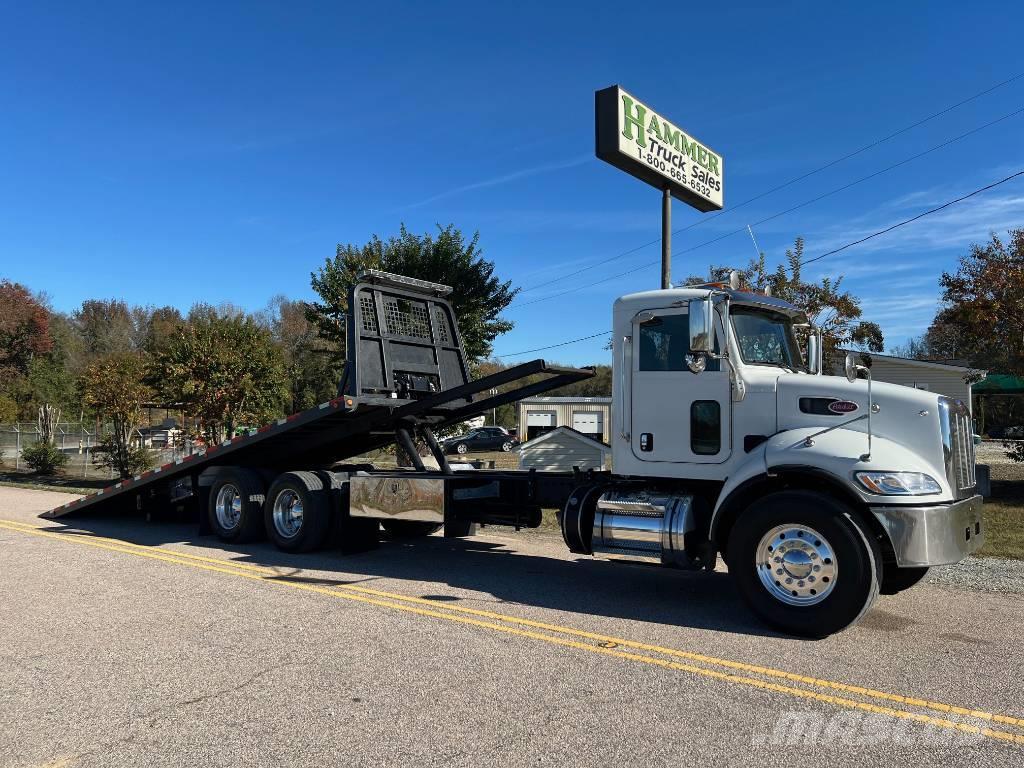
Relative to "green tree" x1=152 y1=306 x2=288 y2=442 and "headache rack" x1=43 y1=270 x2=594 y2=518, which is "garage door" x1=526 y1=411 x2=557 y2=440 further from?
"headache rack" x1=43 y1=270 x2=594 y2=518

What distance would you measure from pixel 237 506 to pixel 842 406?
7345 mm

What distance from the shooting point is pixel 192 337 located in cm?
1944

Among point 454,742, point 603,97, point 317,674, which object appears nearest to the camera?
point 454,742

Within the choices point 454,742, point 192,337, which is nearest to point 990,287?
point 454,742

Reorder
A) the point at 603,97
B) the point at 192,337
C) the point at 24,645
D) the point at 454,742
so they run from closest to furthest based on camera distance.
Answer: the point at 454,742, the point at 24,645, the point at 603,97, the point at 192,337

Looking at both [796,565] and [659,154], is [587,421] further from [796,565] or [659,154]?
[796,565]

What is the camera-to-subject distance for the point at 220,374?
19109mm

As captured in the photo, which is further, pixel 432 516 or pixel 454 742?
pixel 432 516

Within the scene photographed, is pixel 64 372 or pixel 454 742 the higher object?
pixel 64 372

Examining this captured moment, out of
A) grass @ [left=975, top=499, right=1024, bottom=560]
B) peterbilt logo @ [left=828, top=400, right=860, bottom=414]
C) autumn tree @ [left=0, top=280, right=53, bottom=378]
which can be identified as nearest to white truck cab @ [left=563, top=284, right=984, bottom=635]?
peterbilt logo @ [left=828, top=400, right=860, bottom=414]

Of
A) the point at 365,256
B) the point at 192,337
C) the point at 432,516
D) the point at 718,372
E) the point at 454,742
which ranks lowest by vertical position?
the point at 454,742

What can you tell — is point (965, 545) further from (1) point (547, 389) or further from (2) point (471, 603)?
(1) point (547, 389)

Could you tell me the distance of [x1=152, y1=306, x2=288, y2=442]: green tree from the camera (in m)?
19.0

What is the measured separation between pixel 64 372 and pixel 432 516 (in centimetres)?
5268
